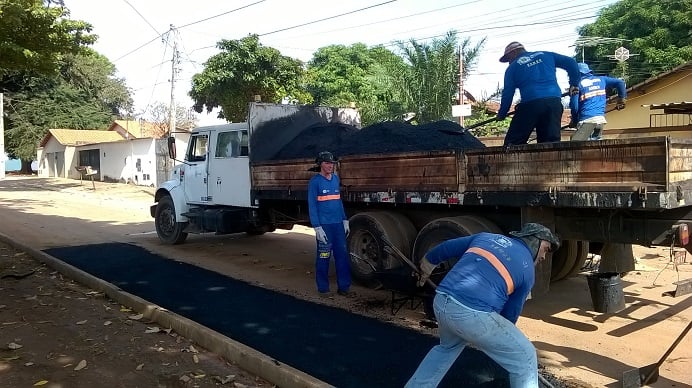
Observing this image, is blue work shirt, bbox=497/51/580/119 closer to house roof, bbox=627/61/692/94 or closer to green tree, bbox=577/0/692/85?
house roof, bbox=627/61/692/94

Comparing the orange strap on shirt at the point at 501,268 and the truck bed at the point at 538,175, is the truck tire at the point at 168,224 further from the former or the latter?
the orange strap on shirt at the point at 501,268

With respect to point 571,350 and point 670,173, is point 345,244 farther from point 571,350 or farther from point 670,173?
point 670,173

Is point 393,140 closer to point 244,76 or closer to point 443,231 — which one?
point 443,231

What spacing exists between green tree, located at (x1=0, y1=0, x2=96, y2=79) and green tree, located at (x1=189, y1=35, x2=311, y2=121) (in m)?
10.8

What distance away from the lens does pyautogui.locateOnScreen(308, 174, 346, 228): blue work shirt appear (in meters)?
6.79

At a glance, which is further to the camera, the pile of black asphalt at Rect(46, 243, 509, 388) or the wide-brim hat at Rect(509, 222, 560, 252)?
the pile of black asphalt at Rect(46, 243, 509, 388)

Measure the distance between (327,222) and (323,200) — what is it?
276 millimetres

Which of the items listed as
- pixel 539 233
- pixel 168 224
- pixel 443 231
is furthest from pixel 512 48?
pixel 168 224

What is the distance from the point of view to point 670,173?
4250mm

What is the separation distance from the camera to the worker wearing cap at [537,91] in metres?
5.95

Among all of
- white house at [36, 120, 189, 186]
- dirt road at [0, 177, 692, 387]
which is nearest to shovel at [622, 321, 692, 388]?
dirt road at [0, 177, 692, 387]

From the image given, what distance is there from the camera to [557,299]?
6.64 m

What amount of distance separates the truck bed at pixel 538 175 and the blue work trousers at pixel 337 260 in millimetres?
518

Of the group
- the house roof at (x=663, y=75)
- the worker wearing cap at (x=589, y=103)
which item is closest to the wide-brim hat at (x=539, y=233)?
the worker wearing cap at (x=589, y=103)
